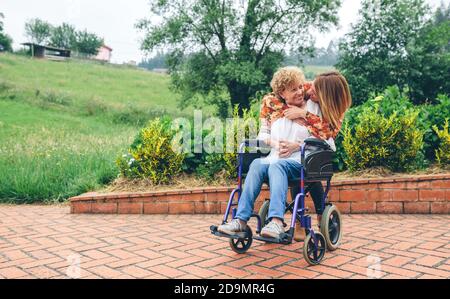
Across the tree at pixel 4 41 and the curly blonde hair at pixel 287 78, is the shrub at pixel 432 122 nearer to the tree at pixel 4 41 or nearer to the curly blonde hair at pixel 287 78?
the curly blonde hair at pixel 287 78

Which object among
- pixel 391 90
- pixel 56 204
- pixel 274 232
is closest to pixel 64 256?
pixel 274 232

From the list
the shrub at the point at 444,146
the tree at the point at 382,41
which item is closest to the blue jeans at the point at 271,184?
the shrub at the point at 444,146

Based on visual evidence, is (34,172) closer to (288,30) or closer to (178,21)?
(178,21)

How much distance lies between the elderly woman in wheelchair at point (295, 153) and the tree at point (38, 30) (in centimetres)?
8330

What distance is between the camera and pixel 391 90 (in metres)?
5.36

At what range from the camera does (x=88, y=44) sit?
66625 millimetres

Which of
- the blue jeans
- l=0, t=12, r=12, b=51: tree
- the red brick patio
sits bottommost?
the red brick patio

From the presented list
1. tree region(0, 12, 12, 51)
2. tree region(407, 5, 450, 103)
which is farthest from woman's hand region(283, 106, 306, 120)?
tree region(0, 12, 12, 51)

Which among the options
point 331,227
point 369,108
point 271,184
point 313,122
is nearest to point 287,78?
point 313,122

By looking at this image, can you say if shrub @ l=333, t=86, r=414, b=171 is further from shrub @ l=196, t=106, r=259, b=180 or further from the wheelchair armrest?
the wheelchair armrest

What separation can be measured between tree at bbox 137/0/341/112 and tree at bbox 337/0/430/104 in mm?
2545

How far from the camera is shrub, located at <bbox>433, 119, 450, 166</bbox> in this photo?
465 cm

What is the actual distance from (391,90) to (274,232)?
3453 millimetres

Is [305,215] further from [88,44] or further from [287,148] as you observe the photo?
[88,44]
